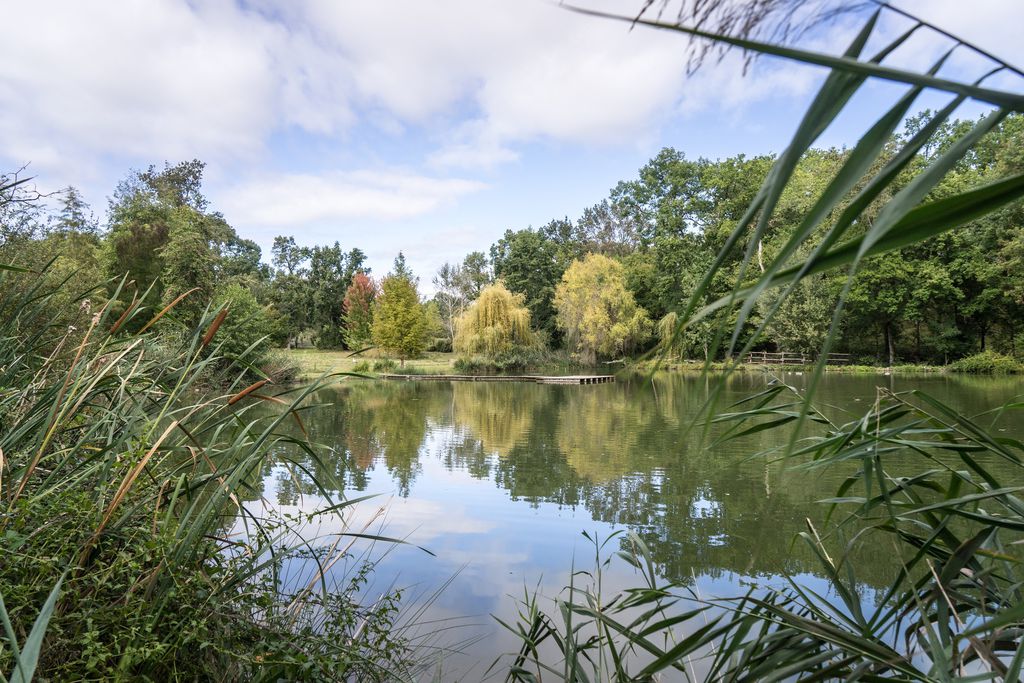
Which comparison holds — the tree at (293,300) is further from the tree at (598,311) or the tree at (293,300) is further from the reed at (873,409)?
the reed at (873,409)

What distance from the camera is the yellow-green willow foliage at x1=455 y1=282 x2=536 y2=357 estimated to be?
1003 inches

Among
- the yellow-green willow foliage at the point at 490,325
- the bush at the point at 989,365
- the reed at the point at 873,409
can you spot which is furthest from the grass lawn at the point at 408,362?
the reed at the point at 873,409

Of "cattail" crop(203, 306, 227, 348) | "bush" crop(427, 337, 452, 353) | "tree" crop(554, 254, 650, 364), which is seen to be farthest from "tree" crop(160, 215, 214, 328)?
"bush" crop(427, 337, 452, 353)

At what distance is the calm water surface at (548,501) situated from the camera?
3912mm

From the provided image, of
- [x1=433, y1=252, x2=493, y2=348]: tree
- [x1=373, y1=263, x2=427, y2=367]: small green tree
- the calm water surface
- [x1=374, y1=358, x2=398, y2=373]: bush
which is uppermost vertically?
[x1=433, y1=252, x2=493, y2=348]: tree

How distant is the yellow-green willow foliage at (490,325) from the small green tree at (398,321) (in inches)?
125

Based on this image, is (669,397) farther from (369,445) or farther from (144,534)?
(144,534)

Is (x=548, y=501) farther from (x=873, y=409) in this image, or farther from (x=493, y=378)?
(x=493, y=378)

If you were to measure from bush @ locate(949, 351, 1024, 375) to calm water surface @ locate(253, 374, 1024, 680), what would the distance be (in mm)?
11423

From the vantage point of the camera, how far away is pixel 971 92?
43 cm

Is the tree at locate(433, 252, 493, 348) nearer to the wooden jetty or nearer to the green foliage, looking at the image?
the wooden jetty

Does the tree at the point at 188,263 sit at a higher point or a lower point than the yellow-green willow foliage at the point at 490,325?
higher

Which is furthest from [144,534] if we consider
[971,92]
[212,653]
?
[971,92]

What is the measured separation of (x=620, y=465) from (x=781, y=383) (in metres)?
6.49
